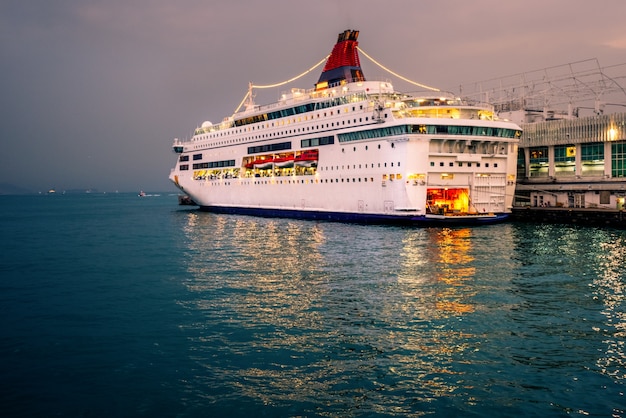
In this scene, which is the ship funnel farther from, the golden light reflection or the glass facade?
the golden light reflection

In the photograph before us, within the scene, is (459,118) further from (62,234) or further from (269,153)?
(62,234)

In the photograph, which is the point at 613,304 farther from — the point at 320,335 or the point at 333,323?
the point at 320,335

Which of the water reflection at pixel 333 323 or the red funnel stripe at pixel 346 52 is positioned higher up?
the red funnel stripe at pixel 346 52

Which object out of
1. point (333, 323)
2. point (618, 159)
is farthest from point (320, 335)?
point (618, 159)

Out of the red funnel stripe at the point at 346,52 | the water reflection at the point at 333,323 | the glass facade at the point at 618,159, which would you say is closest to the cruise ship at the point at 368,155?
the red funnel stripe at the point at 346,52

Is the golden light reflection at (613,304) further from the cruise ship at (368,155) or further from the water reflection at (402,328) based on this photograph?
the cruise ship at (368,155)

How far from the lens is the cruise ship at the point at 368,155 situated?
152 feet

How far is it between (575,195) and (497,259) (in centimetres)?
3346

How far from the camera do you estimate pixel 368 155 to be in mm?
50094

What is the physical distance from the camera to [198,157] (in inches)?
3287

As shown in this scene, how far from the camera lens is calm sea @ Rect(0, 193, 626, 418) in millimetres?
11133

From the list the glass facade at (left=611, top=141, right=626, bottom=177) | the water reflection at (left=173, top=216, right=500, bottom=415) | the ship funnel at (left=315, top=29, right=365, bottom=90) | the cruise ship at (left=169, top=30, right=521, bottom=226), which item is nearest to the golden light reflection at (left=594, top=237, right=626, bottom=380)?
the water reflection at (left=173, top=216, right=500, bottom=415)

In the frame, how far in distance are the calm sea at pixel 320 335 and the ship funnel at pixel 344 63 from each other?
3810 cm

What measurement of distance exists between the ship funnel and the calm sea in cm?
3810
